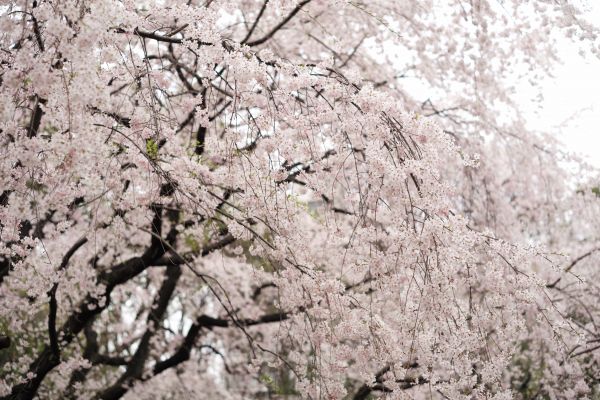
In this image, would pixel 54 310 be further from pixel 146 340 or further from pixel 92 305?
pixel 146 340

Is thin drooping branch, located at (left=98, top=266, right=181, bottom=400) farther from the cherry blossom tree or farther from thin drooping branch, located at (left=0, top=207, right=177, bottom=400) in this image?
thin drooping branch, located at (left=0, top=207, right=177, bottom=400)

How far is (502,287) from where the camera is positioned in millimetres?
3398

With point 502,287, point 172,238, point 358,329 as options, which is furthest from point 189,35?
point 172,238

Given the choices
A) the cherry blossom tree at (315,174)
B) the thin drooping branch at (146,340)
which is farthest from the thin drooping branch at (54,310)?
the thin drooping branch at (146,340)

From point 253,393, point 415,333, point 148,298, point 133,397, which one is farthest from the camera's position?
point 253,393

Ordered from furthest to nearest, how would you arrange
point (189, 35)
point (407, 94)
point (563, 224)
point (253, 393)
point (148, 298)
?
1. point (253, 393)
2. point (148, 298)
3. point (563, 224)
4. point (407, 94)
5. point (189, 35)

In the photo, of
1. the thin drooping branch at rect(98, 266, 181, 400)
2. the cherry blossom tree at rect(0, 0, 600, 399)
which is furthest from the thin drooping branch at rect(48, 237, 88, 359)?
the thin drooping branch at rect(98, 266, 181, 400)

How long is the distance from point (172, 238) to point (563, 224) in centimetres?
550

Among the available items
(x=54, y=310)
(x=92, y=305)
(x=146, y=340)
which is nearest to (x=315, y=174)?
(x=54, y=310)

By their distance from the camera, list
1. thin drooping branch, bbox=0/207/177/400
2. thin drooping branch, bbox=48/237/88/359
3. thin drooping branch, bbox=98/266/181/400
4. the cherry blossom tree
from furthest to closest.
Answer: thin drooping branch, bbox=98/266/181/400, thin drooping branch, bbox=0/207/177/400, thin drooping branch, bbox=48/237/88/359, the cherry blossom tree

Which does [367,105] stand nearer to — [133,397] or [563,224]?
[133,397]

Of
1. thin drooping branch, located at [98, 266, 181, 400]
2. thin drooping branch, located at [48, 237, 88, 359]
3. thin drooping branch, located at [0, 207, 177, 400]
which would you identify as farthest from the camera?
thin drooping branch, located at [98, 266, 181, 400]

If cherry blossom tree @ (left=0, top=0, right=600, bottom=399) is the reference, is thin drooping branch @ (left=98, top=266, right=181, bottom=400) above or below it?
below

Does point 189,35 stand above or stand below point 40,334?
above
